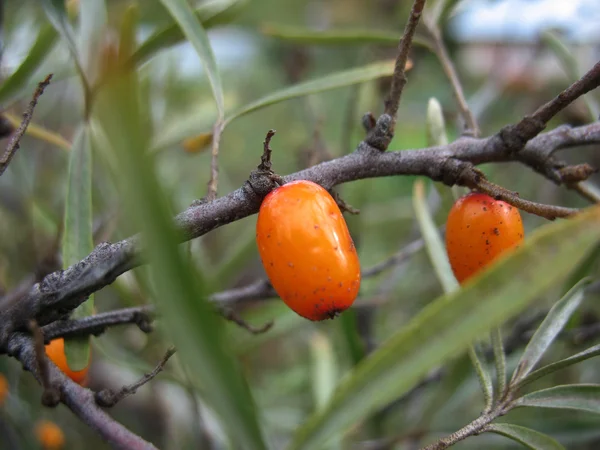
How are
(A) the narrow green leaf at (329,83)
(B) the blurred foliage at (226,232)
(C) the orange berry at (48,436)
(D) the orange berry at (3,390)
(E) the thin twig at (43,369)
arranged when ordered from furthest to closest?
1. (C) the orange berry at (48,436)
2. (D) the orange berry at (3,390)
3. (B) the blurred foliage at (226,232)
4. (A) the narrow green leaf at (329,83)
5. (E) the thin twig at (43,369)

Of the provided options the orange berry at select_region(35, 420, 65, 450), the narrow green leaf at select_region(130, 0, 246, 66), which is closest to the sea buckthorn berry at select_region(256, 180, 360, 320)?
the narrow green leaf at select_region(130, 0, 246, 66)

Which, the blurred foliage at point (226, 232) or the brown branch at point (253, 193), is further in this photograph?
the blurred foliage at point (226, 232)

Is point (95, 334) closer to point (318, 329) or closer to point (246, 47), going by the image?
point (318, 329)

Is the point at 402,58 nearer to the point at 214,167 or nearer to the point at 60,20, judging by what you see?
the point at 214,167

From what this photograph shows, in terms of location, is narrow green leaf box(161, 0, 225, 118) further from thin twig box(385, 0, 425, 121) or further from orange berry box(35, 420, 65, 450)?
orange berry box(35, 420, 65, 450)

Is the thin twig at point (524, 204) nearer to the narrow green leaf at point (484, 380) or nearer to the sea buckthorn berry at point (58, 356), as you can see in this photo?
the narrow green leaf at point (484, 380)

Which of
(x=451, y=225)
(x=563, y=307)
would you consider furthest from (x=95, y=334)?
(x=563, y=307)

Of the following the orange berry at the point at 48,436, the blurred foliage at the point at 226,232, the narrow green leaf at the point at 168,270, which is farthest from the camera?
the orange berry at the point at 48,436

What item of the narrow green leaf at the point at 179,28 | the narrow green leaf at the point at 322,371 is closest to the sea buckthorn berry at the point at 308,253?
the narrow green leaf at the point at 179,28
